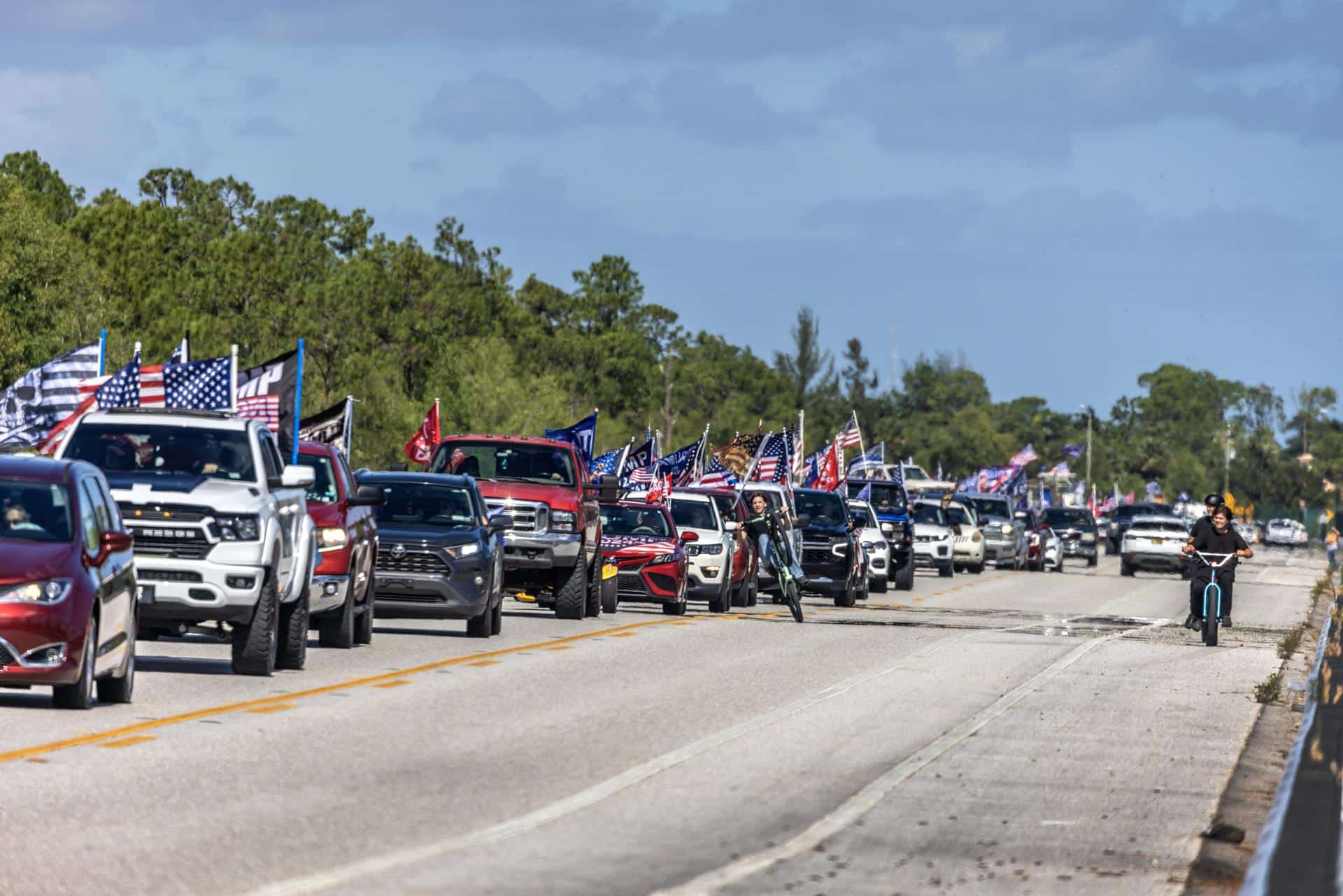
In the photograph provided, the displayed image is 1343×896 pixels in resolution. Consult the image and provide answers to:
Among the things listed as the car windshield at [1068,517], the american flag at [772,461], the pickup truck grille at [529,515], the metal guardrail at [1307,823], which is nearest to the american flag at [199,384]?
the pickup truck grille at [529,515]

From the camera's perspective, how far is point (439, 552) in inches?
944

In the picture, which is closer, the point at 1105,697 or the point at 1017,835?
the point at 1017,835

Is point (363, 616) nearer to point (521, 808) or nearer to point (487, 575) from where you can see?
point (487, 575)

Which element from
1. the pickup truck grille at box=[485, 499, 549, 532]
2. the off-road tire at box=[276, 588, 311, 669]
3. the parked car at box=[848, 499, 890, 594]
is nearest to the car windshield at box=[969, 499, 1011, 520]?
the parked car at box=[848, 499, 890, 594]

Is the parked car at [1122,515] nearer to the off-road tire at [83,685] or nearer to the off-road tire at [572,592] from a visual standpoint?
the off-road tire at [572,592]

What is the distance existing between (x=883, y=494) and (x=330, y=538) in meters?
28.8

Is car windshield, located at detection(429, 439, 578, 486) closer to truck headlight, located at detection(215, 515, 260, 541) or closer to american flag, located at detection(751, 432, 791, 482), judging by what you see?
truck headlight, located at detection(215, 515, 260, 541)

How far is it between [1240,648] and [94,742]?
16558 mm

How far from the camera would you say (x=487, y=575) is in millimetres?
24203

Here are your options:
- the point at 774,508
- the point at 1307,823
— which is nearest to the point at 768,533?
the point at 774,508

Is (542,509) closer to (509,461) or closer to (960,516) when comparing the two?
(509,461)

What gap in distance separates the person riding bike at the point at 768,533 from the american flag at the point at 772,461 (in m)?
19.3

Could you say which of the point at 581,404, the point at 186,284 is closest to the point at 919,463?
the point at 581,404

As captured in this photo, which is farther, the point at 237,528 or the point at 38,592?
the point at 237,528
